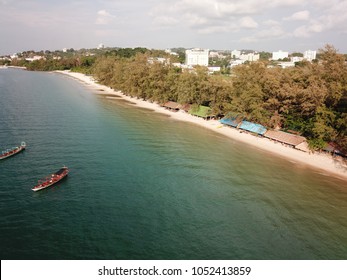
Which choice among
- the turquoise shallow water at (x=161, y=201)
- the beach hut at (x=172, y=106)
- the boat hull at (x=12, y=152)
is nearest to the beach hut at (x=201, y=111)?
the beach hut at (x=172, y=106)

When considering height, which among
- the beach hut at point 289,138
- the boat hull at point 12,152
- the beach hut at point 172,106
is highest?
the beach hut at point 172,106

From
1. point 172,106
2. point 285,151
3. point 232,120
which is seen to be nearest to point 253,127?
point 232,120

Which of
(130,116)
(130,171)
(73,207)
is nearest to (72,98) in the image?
(130,116)

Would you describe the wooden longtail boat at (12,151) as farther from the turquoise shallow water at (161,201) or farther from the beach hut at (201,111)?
the beach hut at (201,111)

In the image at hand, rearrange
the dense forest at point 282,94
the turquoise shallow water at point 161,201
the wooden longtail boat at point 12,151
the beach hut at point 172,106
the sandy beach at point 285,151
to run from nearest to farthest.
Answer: the turquoise shallow water at point 161,201
the wooden longtail boat at point 12,151
the sandy beach at point 285,151
the dense forest at point 282,94
the beach hut at point 172,106

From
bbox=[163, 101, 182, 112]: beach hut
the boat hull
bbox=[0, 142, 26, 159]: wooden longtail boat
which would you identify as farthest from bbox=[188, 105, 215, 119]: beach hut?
the boat hull

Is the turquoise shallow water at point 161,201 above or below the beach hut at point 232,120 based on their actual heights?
below

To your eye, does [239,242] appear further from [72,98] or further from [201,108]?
[72,98]
